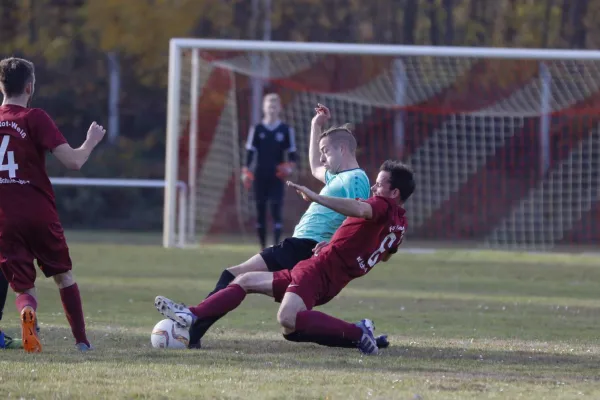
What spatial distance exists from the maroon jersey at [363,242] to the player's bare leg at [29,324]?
1728 mm

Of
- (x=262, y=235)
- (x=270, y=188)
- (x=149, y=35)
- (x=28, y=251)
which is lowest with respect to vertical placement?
(x=262, y=235)

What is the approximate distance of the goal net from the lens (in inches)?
749

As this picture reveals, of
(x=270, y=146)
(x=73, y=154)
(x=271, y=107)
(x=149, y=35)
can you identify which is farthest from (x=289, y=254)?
(x=149, y=35)

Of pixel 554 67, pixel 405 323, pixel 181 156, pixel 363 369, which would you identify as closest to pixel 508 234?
pixel 554 67

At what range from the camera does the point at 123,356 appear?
6.24 m

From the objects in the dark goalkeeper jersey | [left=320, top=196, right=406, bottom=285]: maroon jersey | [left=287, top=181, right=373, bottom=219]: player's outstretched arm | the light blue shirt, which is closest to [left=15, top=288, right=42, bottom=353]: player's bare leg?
[left=287, top=181, right=373, bottom=219]: player's outstretched arm

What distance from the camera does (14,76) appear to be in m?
6.41

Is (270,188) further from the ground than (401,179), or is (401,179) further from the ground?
(401,179)

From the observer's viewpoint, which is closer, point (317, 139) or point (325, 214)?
point (325, 214)

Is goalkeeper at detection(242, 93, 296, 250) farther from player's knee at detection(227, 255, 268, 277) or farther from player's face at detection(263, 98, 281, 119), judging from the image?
player's knee at detection(227, 255, 268, 277)

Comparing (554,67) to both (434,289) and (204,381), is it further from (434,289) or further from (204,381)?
(204,381)

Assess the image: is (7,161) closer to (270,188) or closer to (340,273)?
(340,273)

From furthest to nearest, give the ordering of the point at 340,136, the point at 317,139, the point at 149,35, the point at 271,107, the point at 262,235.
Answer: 1. the point at 149,35
2. the point at 262,235
3. the point at 271,107
4. the point at 317,139
5. the point at 340,136

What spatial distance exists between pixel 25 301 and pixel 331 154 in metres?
2.13
